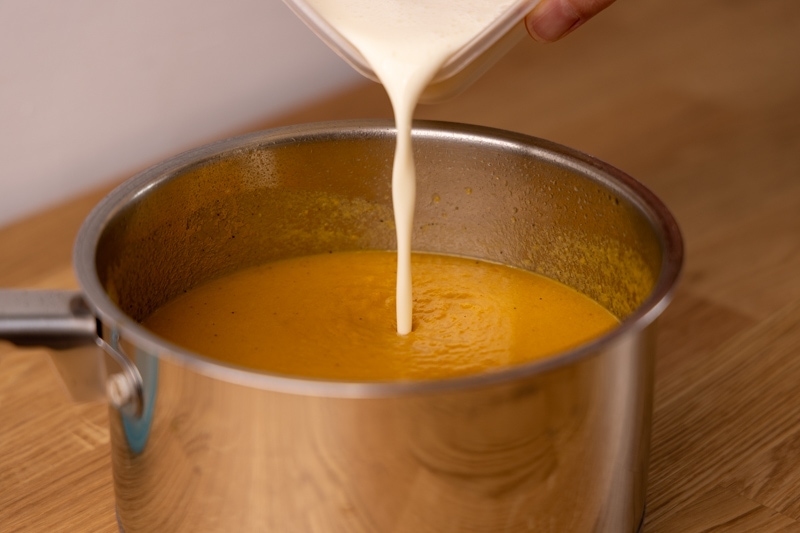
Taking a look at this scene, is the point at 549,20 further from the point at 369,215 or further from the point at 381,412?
the point at 381,412

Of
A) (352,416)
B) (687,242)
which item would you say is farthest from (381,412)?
(687,242)

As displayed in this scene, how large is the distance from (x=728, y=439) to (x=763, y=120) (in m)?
0.70

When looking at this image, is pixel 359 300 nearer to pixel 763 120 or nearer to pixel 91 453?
pixel 91 453

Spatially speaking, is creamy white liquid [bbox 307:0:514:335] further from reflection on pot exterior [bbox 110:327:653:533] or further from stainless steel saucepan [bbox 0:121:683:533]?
reflection on pot exterior [bbox 110:327:653:533]

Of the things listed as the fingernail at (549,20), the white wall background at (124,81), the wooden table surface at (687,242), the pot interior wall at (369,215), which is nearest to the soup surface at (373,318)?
the pot interior wall at (369,215)

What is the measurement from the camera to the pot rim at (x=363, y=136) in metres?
0.56

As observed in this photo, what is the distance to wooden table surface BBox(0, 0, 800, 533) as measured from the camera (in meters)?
0.86

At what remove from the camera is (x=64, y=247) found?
47.3 inches

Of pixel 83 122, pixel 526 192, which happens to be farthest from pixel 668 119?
pixel 83 122

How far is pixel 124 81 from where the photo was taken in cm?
134

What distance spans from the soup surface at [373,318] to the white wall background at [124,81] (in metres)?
0.42

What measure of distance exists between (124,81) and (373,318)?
23.3 inches

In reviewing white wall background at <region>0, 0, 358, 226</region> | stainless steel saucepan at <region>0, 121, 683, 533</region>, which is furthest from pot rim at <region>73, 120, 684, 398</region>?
white wall background at <region>0, 0, 358, 226</region>

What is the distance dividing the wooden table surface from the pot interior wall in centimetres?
13
